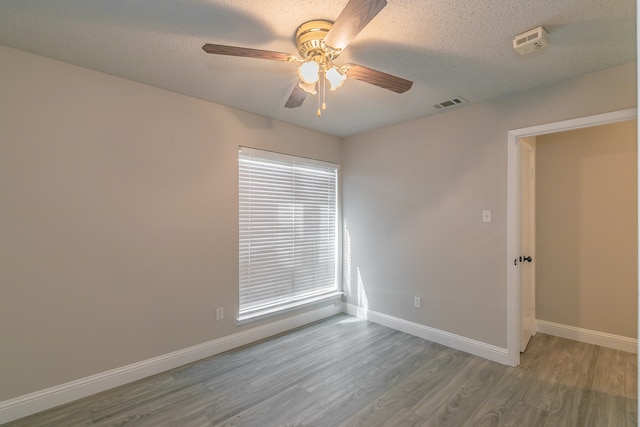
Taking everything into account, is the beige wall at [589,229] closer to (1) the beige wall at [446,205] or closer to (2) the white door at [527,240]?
(2) the white door at [527,240]

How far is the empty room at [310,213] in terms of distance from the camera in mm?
1824

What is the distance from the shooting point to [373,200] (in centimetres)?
377

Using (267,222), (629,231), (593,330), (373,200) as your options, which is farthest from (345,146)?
(593,330)

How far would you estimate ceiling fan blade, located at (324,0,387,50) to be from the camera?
1217 millimetres

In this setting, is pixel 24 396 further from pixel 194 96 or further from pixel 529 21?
pixel 529 21

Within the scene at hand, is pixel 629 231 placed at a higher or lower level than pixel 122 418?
higher

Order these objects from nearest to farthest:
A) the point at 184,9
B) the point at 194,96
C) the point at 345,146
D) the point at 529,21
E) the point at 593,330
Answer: the point at 184,9 < the point at 529,21 < the point at 194,96 < the point at 593,330 < the point at 345,146

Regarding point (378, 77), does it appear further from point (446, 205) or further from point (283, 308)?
point (283, 308)

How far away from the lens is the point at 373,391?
229cm

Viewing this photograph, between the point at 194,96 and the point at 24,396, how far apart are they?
104 inches

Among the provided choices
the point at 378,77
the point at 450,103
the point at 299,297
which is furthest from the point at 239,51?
the point at 299,297

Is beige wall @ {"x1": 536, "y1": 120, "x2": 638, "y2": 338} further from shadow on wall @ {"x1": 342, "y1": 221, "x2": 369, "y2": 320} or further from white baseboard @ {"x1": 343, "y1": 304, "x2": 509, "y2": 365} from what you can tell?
→ shadow on wall @ {"x1": 342, "y1": 221, "x2": 369, "y2": 320}

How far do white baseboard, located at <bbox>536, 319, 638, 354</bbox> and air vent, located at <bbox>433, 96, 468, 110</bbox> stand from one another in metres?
2.78

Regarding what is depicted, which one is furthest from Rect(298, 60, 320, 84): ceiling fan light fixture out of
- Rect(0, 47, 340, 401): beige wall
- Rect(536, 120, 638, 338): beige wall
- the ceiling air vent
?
Rect(536, 120, 638, 338): beige wall
